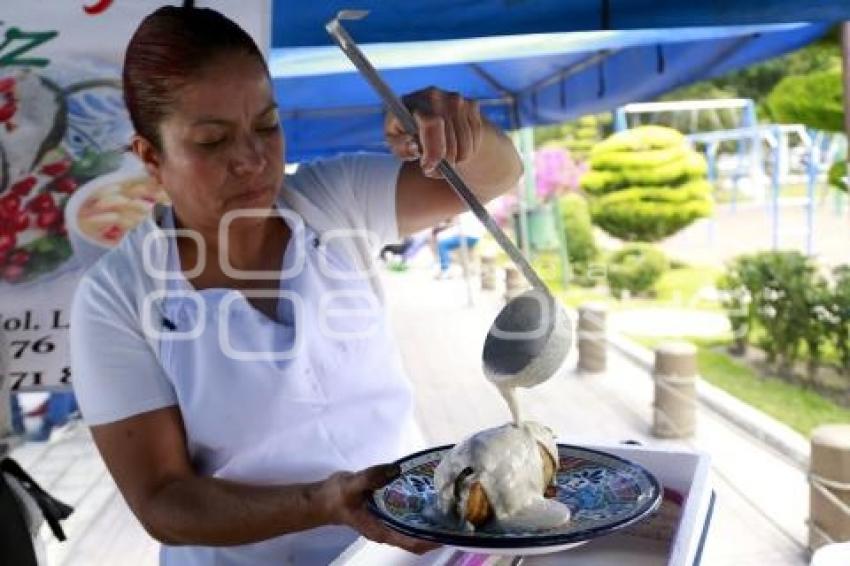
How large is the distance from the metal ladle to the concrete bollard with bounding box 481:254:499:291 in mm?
11026

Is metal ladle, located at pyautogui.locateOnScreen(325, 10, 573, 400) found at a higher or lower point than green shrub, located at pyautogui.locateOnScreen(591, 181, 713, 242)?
higher

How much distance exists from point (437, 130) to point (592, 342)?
6242 millimetres

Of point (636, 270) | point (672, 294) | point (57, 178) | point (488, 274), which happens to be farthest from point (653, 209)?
point (57, 178)

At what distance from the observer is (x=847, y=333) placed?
6.66 meters

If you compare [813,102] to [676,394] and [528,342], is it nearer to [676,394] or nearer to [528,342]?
[676,394]

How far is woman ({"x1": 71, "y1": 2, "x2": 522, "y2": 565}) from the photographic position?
1.30m

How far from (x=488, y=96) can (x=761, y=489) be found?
356cm

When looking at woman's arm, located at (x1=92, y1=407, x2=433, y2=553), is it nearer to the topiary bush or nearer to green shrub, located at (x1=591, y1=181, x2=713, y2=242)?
the topiary bush

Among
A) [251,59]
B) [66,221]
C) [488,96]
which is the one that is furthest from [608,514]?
Result: [488,96]

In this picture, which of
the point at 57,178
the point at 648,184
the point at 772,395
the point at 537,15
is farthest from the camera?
the point at 648,184

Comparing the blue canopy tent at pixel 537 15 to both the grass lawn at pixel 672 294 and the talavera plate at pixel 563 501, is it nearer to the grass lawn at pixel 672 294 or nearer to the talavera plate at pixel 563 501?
the talavera plate at pixel 563 501

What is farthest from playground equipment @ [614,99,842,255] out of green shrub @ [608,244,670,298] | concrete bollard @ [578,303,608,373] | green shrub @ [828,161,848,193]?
green shrub @ [828,161,848,193]

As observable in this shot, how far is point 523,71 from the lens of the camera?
5.74 metres

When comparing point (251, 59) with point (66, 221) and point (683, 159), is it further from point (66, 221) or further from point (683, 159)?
point (683, 159)
